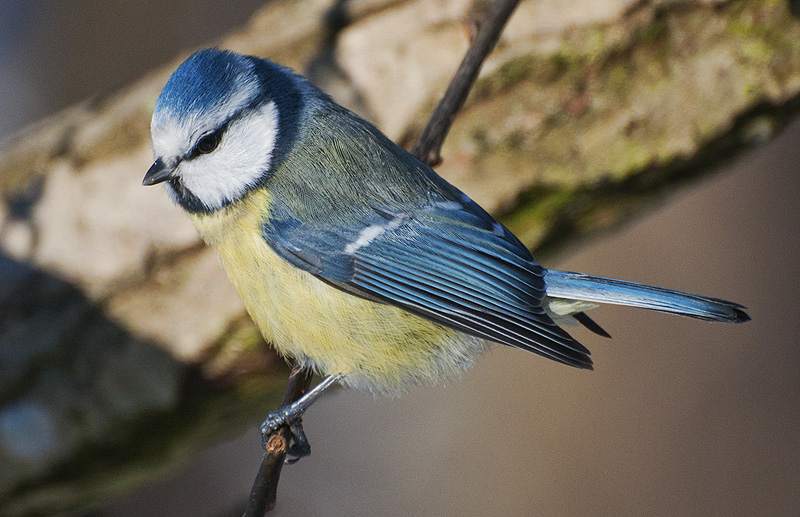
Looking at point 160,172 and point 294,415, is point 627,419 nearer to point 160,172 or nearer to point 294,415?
point 294,415

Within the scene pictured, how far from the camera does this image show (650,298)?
1434mm

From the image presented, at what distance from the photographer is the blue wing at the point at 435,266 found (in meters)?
1.52

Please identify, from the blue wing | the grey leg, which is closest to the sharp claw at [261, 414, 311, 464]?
the grey leg

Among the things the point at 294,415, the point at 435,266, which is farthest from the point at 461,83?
the point at 294,415

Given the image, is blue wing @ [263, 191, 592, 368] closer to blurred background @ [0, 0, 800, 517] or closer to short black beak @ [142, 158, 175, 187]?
short black beak @ [142, 158, 175, 187]

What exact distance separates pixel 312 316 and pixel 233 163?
0.38 meters

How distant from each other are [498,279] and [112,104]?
1.51 meters

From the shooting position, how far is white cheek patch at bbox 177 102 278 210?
1561 mm

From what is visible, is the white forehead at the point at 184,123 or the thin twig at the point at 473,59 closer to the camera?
the white forehead at the point at 184,123

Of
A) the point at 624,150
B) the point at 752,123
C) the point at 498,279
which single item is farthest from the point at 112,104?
the point at 752,123

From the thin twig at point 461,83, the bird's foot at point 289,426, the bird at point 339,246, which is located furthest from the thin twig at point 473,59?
the bird's foot at point 289,426

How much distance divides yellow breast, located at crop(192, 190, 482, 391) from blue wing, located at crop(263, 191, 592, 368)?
0.11 feet

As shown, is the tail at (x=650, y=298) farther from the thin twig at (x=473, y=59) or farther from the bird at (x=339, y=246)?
the thin twig at (x=473, y=59)

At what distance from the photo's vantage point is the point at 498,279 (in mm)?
1578
